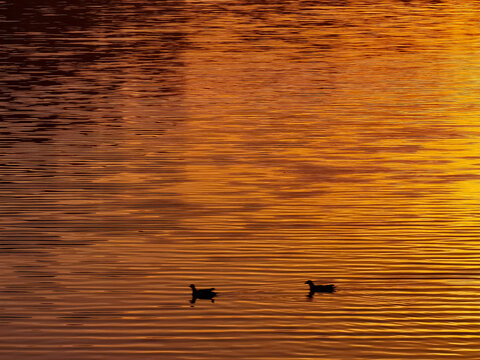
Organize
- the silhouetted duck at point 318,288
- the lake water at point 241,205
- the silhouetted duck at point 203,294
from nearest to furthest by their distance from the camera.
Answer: the lake water at point 241,205 → the silhouetted duck at point 203,294 → the silhouetted duck at point 318,288

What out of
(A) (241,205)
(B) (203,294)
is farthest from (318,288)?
(A) (241,205)

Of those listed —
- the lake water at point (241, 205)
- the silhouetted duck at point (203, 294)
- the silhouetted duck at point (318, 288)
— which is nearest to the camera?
the lake water at point (241, 205)

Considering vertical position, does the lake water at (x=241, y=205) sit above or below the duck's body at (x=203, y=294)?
below

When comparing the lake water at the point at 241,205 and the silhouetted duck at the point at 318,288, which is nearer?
the lake water at the point at 241,205

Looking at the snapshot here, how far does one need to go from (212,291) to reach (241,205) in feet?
18.2

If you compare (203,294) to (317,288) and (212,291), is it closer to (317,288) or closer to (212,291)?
(212,291)

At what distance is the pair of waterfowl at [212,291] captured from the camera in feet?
51.3

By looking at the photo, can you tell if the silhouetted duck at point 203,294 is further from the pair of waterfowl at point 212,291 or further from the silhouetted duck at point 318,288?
the silhouetted duck at point 318,288

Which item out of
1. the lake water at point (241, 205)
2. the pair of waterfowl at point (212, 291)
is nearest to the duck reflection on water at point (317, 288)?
the pair of waterfowl at point (212, 291)

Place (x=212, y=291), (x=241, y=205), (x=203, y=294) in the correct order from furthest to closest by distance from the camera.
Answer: (x=241, y=205) → (x=212, y=291) → (x=203, y=294)

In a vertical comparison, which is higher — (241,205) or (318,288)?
(318,288)

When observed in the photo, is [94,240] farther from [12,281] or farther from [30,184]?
[30,184]

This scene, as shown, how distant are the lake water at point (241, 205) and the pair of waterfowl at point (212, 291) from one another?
0.12m

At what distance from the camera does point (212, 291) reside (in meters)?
15.8
